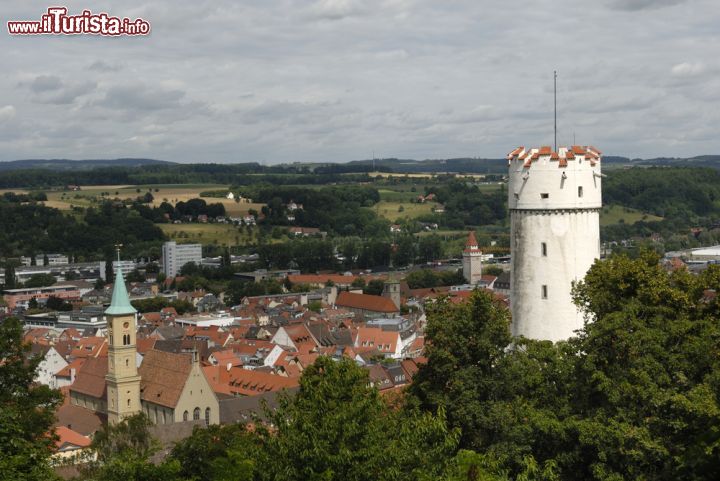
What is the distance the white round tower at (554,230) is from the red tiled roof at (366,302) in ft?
377

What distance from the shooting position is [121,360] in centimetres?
6994

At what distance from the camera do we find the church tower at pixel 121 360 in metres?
69.6

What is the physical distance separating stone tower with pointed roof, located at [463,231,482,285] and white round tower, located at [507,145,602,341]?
472 ft

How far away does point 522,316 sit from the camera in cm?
3030

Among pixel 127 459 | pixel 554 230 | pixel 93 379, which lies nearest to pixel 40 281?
pixel 93 379

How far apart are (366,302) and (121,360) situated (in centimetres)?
8151

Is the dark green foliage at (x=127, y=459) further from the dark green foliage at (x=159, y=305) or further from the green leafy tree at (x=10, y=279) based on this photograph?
the green leafy tree at (x=10, y=279)

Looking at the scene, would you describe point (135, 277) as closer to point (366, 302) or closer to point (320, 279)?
point (320, 279)

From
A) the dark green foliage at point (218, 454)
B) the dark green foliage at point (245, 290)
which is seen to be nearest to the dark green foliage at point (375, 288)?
the dark green foliage at point (245, 290)

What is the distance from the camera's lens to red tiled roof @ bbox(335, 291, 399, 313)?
146 m

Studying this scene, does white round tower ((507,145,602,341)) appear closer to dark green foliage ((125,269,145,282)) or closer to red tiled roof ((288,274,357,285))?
red tiled roof ((288,274,357,285))

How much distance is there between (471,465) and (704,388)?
6079 millimetres

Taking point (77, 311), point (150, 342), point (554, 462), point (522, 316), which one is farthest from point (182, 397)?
point (77, 311)

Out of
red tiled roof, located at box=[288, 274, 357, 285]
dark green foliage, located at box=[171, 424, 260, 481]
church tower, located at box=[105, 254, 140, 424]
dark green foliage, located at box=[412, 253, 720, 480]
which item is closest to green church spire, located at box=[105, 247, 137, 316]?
church tower, located at box=[105, 254, 140, 424]
